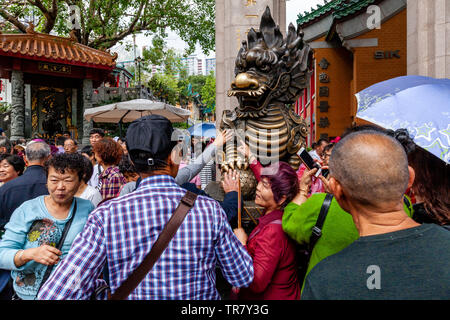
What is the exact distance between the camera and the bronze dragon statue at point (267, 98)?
346 centimetres

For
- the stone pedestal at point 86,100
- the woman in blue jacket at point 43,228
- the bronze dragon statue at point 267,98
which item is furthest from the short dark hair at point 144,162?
the stone pedestal at point 86,100

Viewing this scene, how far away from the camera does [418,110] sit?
180cm

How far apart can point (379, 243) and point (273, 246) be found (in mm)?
948

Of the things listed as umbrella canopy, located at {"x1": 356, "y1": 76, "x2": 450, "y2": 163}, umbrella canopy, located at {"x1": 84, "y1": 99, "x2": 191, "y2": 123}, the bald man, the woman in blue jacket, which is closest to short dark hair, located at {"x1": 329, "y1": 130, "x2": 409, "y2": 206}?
the bald man

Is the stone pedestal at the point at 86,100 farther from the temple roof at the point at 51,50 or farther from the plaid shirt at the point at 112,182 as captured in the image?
the plaid shirt at the point at 112,182

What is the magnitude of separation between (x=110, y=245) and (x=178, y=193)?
36 cm

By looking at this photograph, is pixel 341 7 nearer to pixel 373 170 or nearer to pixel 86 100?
pixel 373 170

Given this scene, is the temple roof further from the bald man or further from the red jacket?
the bald man

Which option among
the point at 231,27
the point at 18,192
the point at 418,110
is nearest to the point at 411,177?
the point at 418,110

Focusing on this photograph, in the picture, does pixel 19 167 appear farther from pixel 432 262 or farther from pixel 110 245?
pixel 432 262

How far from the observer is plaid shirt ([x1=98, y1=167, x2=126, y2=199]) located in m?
3.83

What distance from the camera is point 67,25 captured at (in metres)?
16.8

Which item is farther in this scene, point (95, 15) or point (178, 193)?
point (95, 15)
